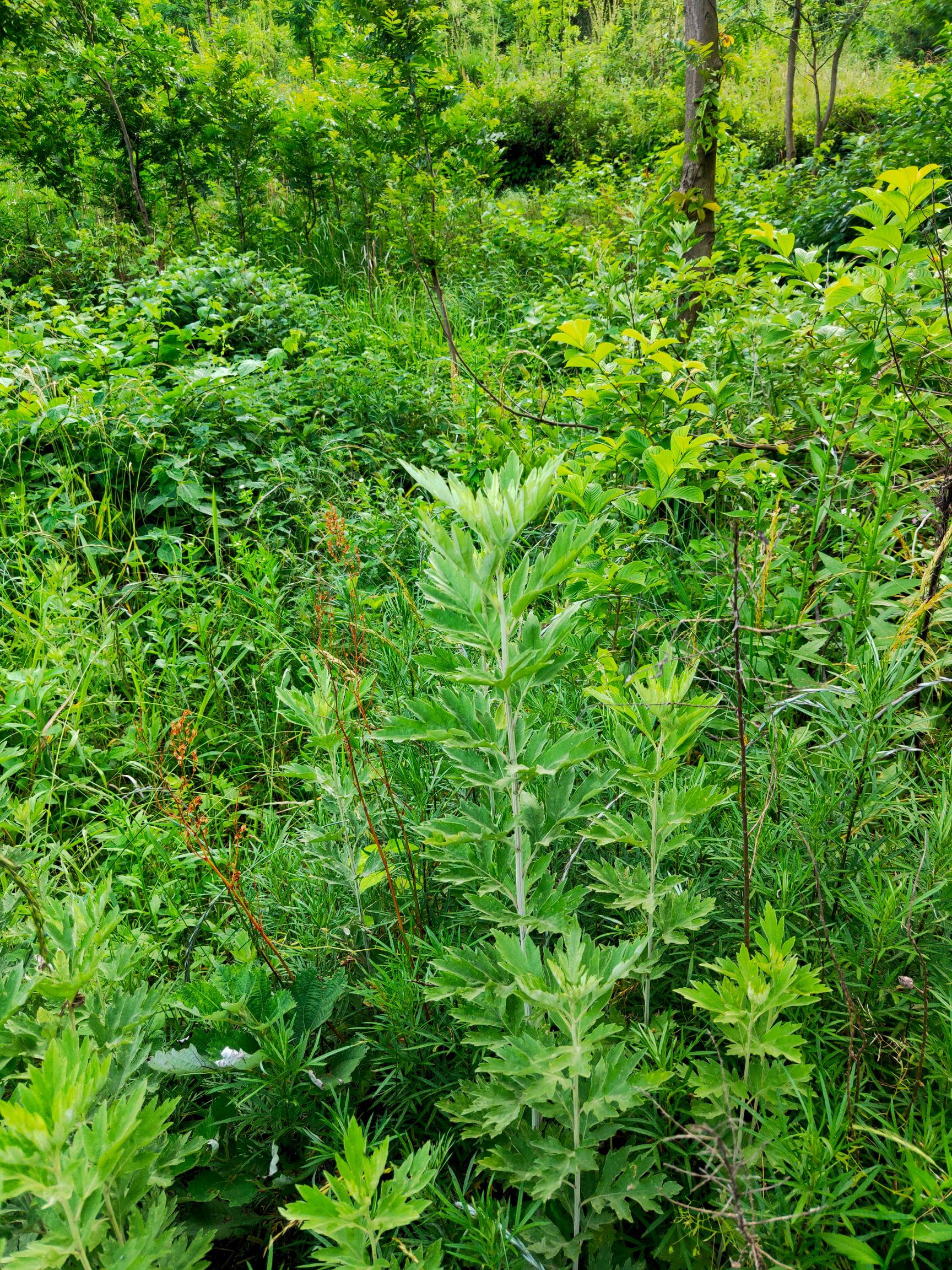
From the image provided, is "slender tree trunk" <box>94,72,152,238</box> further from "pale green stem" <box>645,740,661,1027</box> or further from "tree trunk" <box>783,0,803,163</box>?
"pale green stem" <box>645,740,661,1027</box>

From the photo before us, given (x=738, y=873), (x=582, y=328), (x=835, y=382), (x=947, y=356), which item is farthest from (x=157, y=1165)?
(x=947, y=356)

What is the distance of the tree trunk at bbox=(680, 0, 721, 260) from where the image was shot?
3324 mm

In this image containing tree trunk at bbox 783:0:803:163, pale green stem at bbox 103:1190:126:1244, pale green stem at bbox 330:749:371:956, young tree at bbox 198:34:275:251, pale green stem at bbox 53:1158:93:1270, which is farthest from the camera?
tree trunk at bbox 783:0:803:163

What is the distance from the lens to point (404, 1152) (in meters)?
1.13

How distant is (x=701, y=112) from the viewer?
10.8 ft

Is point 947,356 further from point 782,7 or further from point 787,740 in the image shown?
point 782,7

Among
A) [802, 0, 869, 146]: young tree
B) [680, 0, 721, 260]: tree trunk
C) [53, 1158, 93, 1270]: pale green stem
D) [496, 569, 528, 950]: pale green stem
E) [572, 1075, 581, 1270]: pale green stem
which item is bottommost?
[572, 1075, 581, 1270]: pale green stem

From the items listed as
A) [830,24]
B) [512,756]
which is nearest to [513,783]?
[512,756]

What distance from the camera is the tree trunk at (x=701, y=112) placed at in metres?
3.32

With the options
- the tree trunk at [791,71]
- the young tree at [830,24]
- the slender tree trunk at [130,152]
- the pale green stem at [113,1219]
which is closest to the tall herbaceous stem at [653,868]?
the pale green stem at [113,1219]

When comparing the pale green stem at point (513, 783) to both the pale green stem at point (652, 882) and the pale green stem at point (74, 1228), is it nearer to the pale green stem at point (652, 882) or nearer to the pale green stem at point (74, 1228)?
the pale green stem at point (652, 882)

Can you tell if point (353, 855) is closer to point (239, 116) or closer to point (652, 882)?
point (652, 882)

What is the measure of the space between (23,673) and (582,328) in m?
1.94

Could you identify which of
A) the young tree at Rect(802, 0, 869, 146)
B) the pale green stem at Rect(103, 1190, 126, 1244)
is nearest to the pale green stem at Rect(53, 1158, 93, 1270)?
the pale green stem at Rect(103, 1190, 126, 1244)
